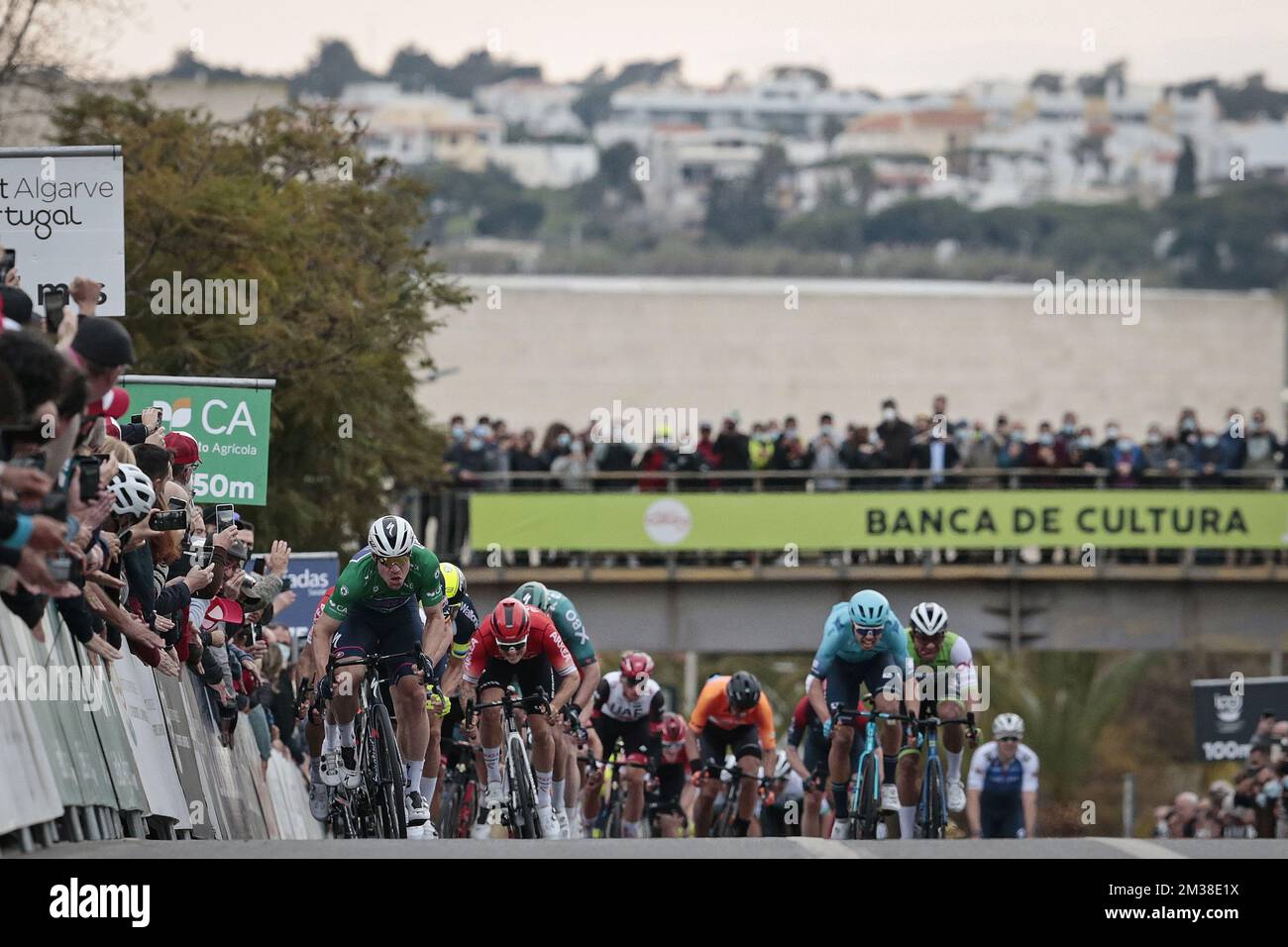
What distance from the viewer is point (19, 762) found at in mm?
9508

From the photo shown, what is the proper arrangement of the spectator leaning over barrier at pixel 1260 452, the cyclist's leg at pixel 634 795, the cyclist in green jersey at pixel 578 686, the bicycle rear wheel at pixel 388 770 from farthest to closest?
the spectator leaning over barrier at pixel 1260 452, the cyclist's leg at pixel 634 795, the cyclist in green jersey at pixel 578 686, the bicycle rear wheel at pixel 388 770

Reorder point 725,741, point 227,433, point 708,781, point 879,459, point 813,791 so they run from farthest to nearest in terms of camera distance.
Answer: point 879,459
point 725,741
point 227,433
point 708,781
point 813,791

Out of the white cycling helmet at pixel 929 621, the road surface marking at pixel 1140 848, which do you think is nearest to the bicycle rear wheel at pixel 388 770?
the white cycling helmet at pixel 929 621

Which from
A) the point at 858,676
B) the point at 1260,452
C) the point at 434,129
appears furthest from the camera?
the point at 434,129

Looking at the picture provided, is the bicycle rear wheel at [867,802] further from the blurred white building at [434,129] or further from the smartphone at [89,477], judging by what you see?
the blurred white building at [434,129]

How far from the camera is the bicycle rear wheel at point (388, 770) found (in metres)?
13.2

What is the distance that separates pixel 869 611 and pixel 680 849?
644 centimetres

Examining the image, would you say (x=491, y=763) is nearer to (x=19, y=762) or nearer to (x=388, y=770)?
(x=388, y=770)

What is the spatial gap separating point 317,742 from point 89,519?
20.0 ft

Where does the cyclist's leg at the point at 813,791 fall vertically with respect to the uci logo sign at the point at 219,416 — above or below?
below

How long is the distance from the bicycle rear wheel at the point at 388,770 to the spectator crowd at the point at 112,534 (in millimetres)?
1103

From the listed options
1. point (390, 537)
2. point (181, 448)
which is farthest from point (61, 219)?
point (390, 537)

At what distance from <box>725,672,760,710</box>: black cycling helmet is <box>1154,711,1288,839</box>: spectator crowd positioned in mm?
5615
